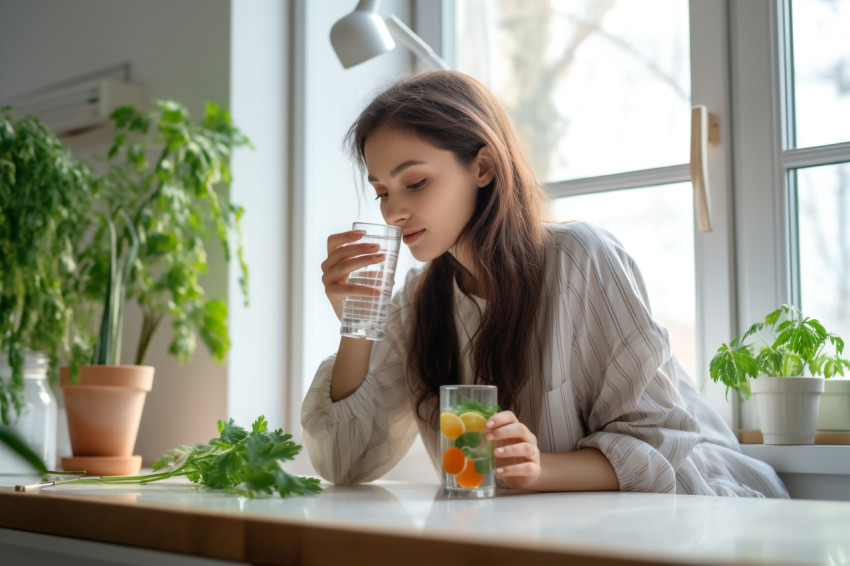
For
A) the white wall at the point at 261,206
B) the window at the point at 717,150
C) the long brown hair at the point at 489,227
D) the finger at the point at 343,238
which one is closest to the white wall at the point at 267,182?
the white wall at the point at 261,206

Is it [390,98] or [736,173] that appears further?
[736,173]

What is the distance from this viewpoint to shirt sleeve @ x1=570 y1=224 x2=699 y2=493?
3.77ft

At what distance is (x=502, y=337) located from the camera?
1.33 meters

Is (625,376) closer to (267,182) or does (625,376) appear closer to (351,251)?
(351,251)

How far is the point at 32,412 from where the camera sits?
182 cm

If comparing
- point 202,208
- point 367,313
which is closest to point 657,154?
point 367,313

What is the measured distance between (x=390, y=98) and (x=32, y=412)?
42.3 inches

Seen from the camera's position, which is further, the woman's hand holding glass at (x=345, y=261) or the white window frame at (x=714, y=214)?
the white window frame at (x=714, y=214)

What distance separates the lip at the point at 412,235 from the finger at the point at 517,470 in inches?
17.4

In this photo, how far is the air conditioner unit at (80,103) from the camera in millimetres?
2250

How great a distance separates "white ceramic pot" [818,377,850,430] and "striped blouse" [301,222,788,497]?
188mm

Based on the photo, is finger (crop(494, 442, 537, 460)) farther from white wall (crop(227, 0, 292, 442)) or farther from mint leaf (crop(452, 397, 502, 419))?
white wall (crop(227, 0, 292, 442))

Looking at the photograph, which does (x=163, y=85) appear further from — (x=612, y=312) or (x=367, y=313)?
(x=612, y=312)

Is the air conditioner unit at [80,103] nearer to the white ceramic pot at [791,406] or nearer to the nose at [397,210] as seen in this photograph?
the nose at [397,210]
